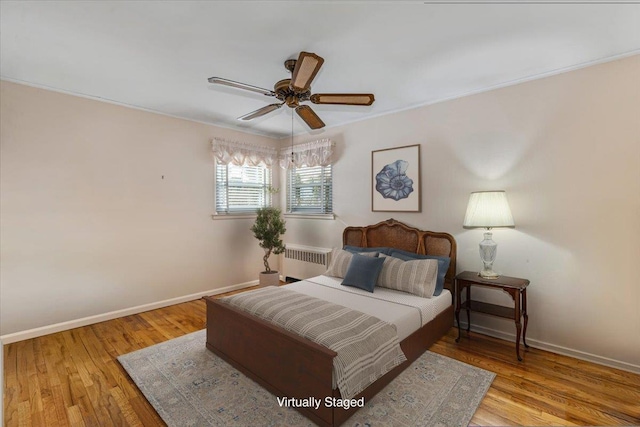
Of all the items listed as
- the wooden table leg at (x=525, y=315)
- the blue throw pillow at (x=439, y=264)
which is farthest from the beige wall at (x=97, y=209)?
the wooden table leg at (x=525, y=315)

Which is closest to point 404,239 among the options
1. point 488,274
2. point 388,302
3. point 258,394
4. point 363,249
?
point 363,249

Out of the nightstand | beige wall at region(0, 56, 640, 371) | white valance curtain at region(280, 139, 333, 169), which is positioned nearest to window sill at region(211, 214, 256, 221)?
beige wall at region(0, 56, 640, 371)

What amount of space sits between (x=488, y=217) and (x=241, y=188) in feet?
11.8

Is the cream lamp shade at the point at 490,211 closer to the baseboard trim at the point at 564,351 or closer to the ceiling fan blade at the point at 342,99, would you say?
the baseboard trim at the point at 564,351

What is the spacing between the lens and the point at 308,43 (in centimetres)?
247

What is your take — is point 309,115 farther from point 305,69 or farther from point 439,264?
point 439,264

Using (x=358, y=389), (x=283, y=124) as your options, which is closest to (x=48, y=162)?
(x=283, y=124)

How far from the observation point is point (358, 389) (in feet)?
6.64

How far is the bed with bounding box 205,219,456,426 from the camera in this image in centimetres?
201

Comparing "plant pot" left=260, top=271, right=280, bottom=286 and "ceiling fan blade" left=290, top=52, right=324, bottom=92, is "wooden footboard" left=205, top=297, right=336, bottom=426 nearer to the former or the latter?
"plant pot" left=260, top=271, right=280, bottom=286

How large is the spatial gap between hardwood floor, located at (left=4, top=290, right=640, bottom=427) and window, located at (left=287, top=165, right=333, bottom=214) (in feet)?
8.25

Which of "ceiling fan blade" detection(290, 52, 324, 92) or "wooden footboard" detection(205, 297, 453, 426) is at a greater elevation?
"ceiling fan blade" detection(290, 52, 324, 92)

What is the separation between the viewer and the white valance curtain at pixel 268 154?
15.2 feet

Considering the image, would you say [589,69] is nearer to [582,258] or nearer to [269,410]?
[582,258]
